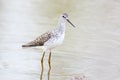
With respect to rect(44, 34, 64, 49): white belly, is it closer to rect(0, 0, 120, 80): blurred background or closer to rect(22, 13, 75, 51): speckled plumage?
rect(22, 13, 75, 51): speckled plumage

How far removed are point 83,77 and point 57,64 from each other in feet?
4.35

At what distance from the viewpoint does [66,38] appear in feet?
45.2

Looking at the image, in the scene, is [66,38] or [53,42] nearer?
[53,42]

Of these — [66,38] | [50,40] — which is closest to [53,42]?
[50,40]

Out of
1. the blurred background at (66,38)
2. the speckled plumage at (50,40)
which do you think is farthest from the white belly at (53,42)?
the blurred background at (66,38)

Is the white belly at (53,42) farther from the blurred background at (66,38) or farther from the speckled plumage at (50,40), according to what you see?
the blurred background at (66,38)

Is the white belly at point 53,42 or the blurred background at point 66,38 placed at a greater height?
the blurred background at point 66,38

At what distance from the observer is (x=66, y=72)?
36.8 ft

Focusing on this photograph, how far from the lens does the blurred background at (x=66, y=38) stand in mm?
11234

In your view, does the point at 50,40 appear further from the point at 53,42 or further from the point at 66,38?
the point at 66,38

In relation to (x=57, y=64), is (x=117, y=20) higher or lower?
higher

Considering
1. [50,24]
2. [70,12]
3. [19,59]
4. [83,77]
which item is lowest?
[83,77]

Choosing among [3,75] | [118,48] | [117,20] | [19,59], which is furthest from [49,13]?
[3,75]

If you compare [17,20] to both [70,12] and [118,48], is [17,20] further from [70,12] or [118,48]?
[118,48]
